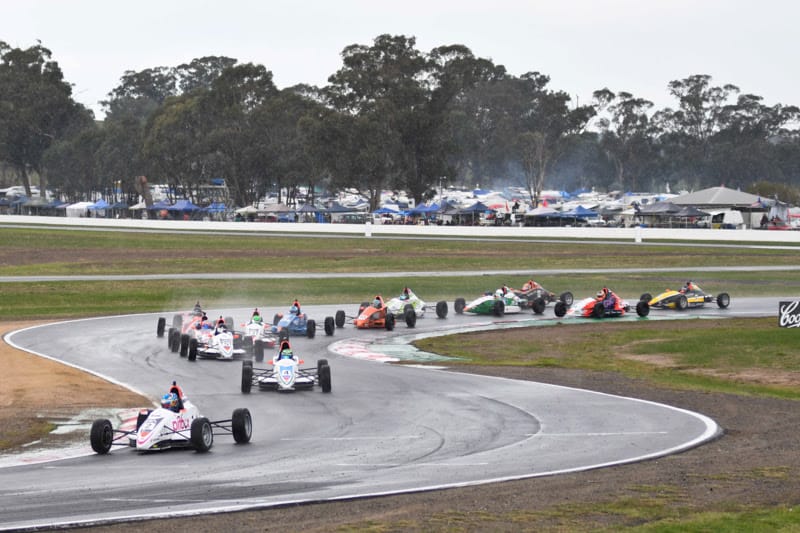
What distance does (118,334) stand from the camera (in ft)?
119

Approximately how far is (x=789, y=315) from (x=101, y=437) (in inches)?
1019

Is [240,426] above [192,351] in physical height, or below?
above

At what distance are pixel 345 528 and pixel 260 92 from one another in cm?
14482

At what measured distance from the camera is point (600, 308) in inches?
1622

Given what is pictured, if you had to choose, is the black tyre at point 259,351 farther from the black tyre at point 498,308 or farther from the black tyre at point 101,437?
the black tyre at point 498,308

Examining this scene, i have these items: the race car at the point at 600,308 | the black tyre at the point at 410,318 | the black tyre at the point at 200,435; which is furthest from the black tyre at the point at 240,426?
the race car at the point at 600,308

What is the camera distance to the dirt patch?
41.8 feet

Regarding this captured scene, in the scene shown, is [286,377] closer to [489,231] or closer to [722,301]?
[722,301]

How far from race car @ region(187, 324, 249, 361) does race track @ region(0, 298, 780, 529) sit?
0.43 meters

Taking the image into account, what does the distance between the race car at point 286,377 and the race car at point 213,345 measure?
537 centimetres

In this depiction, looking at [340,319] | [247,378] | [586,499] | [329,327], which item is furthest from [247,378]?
[340,319]

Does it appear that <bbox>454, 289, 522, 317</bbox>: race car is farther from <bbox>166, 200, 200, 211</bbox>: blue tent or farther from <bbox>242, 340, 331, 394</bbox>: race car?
<bbox>166, 200, 200, 211</bbox>: blue tent

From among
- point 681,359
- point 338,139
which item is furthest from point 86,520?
point 338,139

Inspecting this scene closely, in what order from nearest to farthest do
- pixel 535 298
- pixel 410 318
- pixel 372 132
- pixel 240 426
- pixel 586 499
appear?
pixel 586 499 < pixel 240 426 < pixel 410 318 < pixel 535 298 < pixel 372 132
